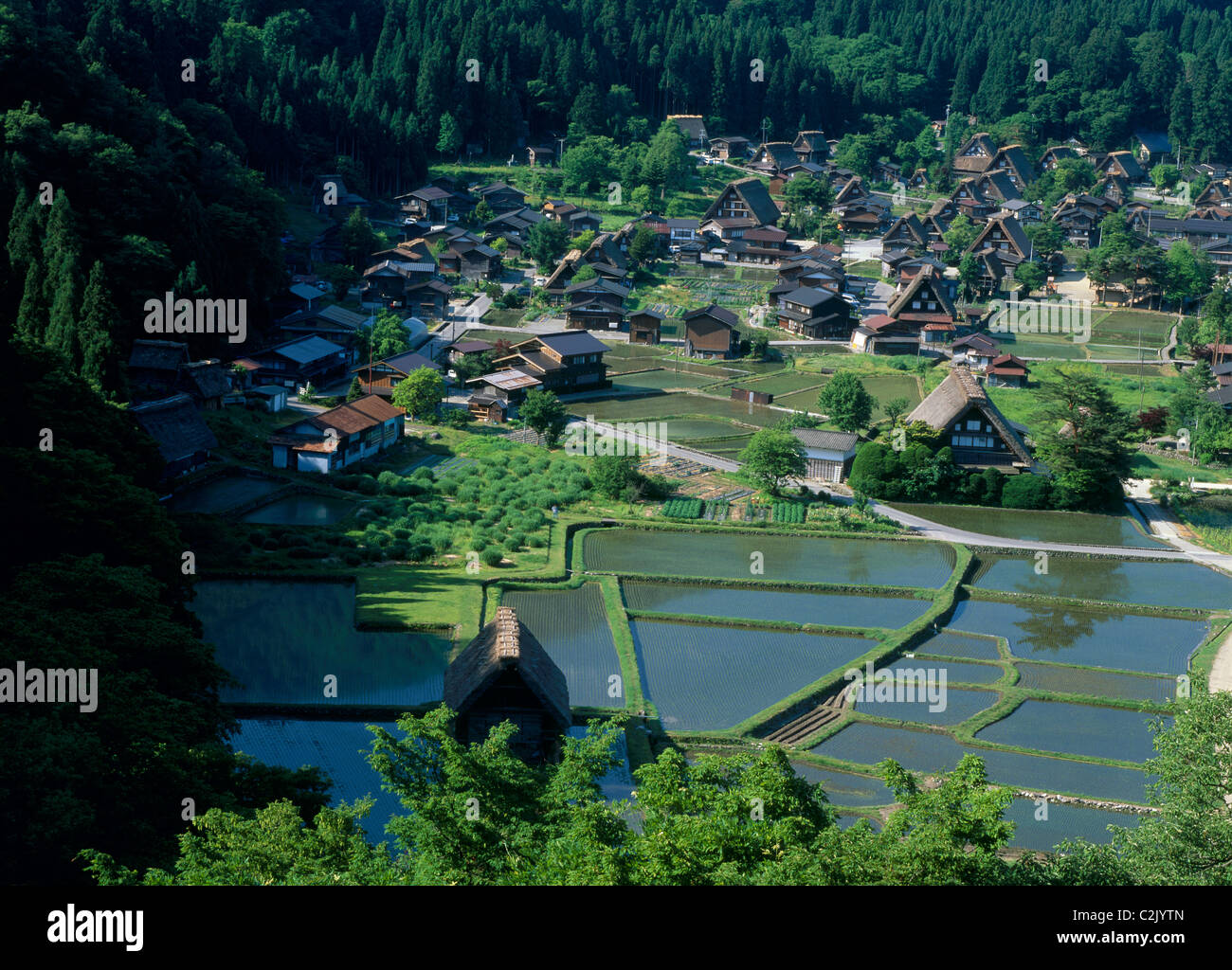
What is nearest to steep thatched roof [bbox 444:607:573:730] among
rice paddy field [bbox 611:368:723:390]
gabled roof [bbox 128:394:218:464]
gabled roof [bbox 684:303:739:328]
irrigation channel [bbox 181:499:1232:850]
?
irrigation channel [bbox 181:499:1232:850]

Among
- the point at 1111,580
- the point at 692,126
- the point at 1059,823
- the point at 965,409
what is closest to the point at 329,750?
the point at 1059,823

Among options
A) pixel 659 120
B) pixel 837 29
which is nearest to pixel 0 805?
pixel 659 120

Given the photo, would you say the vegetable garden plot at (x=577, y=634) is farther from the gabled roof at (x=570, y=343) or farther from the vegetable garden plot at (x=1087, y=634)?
the gabled roof at (x=570, y=343)

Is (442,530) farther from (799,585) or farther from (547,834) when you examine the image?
(547,834)

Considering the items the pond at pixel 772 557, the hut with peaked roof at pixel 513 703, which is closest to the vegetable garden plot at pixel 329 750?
the hut with peaked roof at pixel 513 703

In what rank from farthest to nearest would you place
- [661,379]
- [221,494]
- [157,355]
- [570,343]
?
[661,379] < [570,343] < [157,355] < [221,494]

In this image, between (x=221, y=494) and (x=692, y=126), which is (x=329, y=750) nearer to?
(x=221, y=494)
